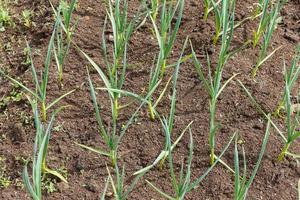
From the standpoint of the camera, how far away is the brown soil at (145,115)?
237 cm

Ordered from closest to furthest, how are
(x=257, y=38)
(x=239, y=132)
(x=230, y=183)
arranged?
(x=230, y=183)
(x=239, y=132)
(x=257, y=38)

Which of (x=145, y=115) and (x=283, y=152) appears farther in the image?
(x=145, y=115)

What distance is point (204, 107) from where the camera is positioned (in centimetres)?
261

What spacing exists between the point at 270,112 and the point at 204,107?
286mm

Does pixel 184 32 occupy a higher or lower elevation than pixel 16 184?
higher

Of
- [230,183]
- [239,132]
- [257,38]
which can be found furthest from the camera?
[257,38]

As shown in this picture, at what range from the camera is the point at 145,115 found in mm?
2592

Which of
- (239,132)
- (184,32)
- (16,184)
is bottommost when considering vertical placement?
(16,184)

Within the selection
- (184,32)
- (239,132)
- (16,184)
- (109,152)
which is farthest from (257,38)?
(16,184)

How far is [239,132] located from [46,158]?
81 cm

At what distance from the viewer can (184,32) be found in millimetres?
2910

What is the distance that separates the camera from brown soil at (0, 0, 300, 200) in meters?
2.37

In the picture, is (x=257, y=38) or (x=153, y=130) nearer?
(x=153, y=130)

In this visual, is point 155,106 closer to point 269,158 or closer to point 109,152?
point 109,152
